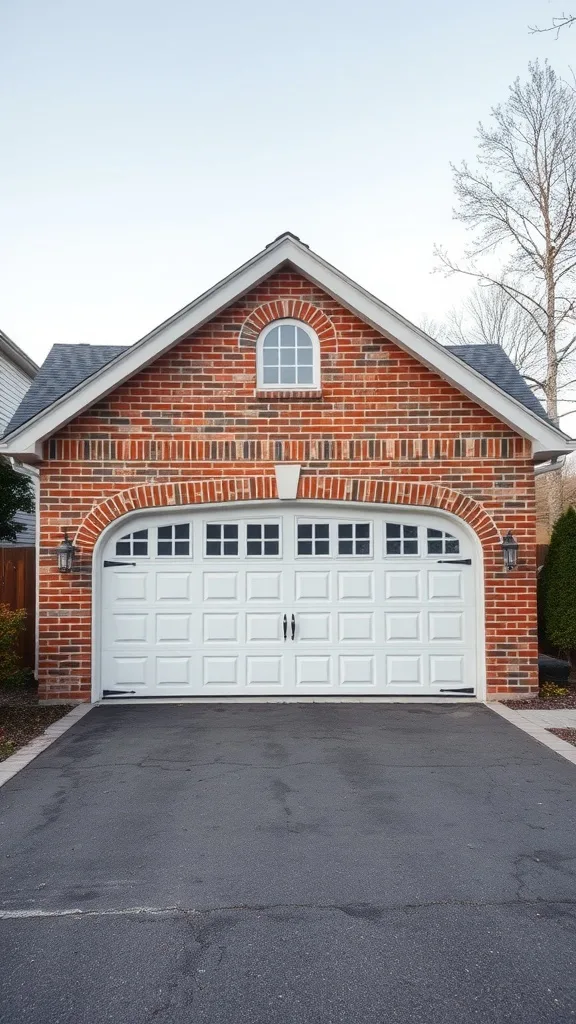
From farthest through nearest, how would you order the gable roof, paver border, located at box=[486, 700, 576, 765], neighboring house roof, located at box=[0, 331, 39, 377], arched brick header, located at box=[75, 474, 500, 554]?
1. neighboring house roof, located at box=[0, 331, 39, 377]
2. arched brick header, located at box=[75, 474, 500, 554]
3. the gable roof
4. paver border, located at box=[486, 700, 576, 765]

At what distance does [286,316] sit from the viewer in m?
9.64

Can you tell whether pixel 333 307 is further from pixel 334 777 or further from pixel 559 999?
pixel 559 999

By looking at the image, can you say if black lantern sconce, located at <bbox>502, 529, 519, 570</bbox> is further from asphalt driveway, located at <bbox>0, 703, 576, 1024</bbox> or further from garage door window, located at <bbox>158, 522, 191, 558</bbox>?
garage door window, located at <bbox>158, 522, 191, 558</bbox>

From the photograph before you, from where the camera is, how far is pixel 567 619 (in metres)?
10.2

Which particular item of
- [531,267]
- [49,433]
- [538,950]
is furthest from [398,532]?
[531,267]

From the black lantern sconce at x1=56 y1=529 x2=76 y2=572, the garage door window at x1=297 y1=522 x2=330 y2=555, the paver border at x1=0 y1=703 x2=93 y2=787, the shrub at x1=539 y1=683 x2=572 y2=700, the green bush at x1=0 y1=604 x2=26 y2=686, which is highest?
the garage door window at x1=297 y1=522 x2=330 y2=555

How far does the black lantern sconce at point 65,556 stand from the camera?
9172 mm

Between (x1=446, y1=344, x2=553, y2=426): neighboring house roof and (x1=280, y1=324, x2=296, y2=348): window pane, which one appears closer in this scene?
(x1=280, y1=324, x2=296, y2=348): window pane

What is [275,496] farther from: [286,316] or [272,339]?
[286,316]

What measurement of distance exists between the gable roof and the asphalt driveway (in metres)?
4.02

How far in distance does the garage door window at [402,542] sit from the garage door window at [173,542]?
280 cm

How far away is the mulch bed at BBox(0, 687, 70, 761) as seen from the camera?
7.67 metres

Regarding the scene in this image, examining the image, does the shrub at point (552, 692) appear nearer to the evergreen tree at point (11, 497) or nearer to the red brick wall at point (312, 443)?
the red brick wall at point (312, 443)

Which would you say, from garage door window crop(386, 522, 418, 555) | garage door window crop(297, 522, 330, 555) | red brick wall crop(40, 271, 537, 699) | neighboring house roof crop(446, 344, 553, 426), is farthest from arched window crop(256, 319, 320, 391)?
garage door window crop(386, 522, 418, 555)
